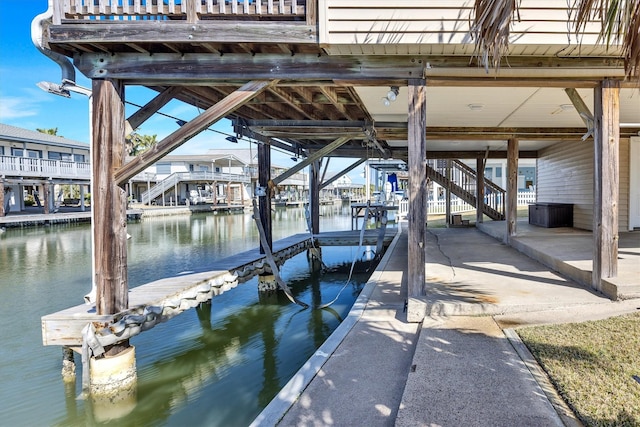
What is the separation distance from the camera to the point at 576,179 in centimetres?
1031

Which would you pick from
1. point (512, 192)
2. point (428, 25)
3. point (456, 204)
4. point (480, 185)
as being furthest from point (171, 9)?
point (456, 204)

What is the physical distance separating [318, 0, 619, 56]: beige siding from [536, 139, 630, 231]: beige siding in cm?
644

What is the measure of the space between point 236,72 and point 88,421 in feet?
13.5

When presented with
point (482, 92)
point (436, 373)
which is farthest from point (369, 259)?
point (436, 373)

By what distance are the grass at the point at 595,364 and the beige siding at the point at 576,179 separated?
6.66 metres

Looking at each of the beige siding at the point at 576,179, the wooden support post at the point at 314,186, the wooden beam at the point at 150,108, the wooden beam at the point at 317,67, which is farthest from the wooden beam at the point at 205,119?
the beige siding at the point at 576,179

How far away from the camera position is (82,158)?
32375 mm

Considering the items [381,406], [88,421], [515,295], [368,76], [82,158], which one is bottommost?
[88,421]

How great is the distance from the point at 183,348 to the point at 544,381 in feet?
16.8

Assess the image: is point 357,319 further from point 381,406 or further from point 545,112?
point 545,112

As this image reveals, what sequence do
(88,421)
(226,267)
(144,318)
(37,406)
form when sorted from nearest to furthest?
(88,421) < (37,406) < (144,318) < (226,267)

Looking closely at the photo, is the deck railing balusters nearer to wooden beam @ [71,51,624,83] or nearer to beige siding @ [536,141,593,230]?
wooden beam @ [71,51,624,83]

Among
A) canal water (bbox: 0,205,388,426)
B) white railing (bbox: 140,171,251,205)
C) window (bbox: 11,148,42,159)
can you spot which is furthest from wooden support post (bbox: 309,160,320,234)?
white railing (bbox: 140,171,251,205)

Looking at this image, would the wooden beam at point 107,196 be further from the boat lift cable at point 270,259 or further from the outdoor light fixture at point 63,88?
the boat lift cable at point 270,259
